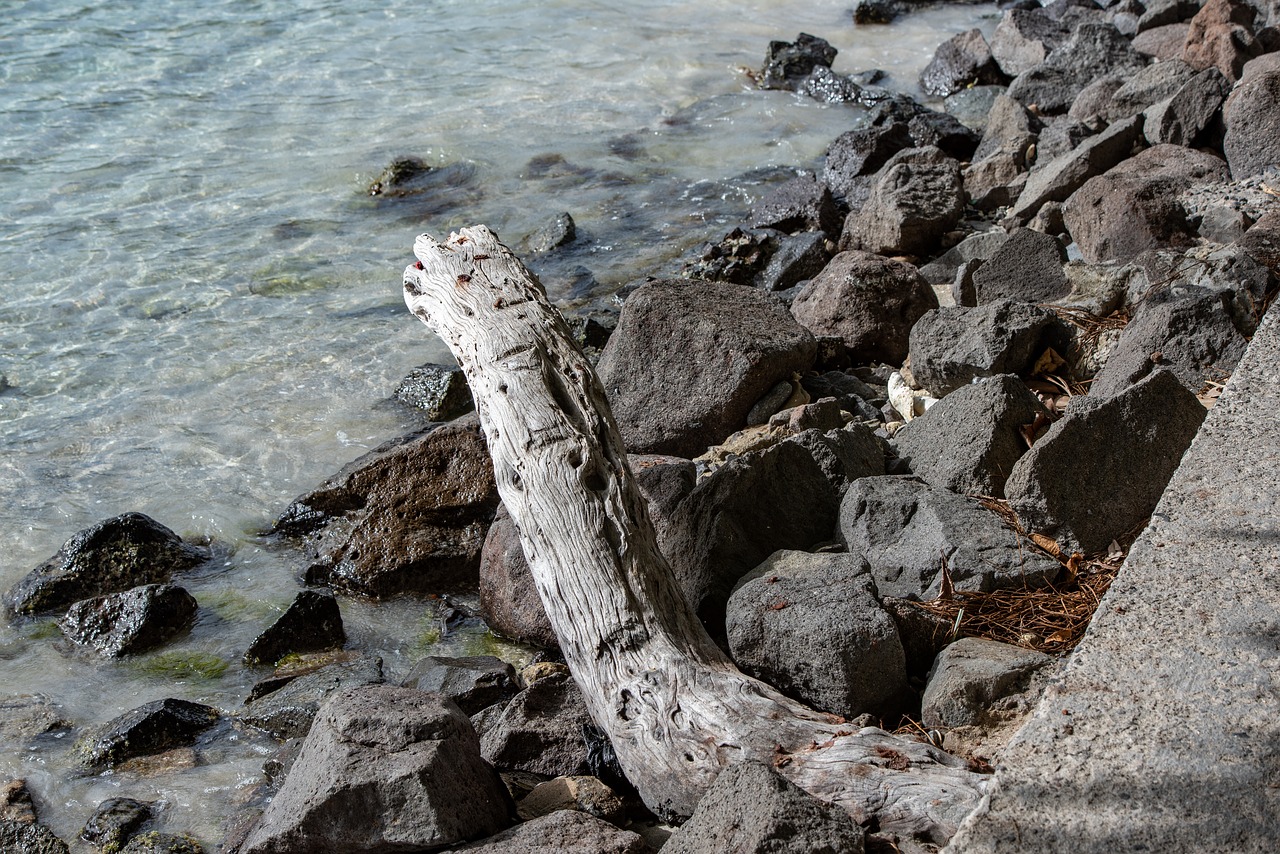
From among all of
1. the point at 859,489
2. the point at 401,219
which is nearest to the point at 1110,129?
the point at 859,489

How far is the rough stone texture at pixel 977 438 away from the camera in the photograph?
395cm

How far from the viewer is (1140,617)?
263 cm

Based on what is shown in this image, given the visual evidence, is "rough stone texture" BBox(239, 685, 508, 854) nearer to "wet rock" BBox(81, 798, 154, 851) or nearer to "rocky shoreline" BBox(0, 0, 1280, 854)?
"rocky shoreline" BBox(0, 0, 1280, 854)

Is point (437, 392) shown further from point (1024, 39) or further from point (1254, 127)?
point (1024, 39)

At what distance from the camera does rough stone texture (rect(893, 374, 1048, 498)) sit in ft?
13.0

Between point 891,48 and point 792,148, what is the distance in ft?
11.6

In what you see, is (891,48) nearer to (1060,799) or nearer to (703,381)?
(703,381)

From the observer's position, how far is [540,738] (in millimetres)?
3443

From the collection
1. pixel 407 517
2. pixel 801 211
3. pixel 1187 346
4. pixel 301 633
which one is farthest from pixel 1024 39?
pixel 301 633

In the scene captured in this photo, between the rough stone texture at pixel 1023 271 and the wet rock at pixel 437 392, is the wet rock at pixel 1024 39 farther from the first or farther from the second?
the wet rock at pixel 437 392

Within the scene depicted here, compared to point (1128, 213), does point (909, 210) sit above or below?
below

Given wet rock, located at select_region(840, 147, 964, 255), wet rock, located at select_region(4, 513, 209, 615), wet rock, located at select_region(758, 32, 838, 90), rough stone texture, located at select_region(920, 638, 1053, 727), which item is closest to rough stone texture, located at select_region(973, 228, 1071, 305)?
wet rock, located at select_region(840, 147, 964, 255)

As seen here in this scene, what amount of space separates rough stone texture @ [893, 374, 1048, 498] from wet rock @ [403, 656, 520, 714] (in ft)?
5.62

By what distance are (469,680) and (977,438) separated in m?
2.04
